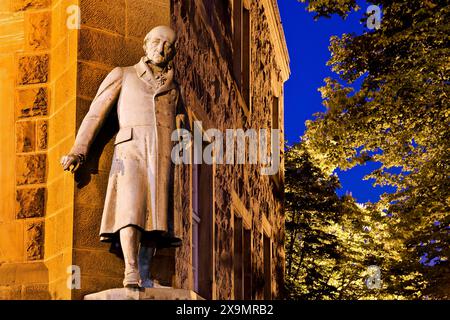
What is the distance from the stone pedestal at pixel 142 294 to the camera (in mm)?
7734

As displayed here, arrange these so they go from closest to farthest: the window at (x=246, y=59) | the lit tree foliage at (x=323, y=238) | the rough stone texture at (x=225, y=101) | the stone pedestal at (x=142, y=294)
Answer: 1. the stone pedestal at (x=142, y=294)
2. the rough stone texture at (x=225, y=101)
3. the window at (x=246, y=59)
4. the lit tree foliage at (x=323, y=238)

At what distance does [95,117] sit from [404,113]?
12117 mm

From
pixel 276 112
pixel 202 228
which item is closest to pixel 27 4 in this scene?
pixel 202 228

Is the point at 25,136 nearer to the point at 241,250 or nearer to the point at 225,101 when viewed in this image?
the point at 225,101

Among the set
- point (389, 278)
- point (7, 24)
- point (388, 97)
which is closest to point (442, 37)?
point (388, 97)

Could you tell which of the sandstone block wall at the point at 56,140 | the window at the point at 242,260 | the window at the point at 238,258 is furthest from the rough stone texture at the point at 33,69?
the window at the point at 238,258

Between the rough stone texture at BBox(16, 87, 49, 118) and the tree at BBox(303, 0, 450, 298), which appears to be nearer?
the rough stone texture at BBox(16, 87, 49, 118)

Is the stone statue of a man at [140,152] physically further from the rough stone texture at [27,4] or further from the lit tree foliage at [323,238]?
the lit tree foliage at [323,238]

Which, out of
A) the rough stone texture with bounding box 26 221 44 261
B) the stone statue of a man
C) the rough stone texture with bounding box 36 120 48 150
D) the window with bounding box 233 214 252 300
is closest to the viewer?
the stone statue of a man

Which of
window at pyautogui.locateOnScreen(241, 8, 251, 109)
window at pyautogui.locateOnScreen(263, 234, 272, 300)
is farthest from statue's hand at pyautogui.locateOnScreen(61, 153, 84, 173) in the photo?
window at pyautogui.locateOnScreen(263, 234, 272, 300)

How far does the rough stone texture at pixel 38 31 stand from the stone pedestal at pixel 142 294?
8.15 feet

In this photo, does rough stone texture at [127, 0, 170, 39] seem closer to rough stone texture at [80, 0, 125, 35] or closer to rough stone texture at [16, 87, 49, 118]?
rough stone texture at [80, 0, 125, 35]

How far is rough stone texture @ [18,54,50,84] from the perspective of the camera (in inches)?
360

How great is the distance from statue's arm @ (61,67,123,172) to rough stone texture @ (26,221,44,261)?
0.98 m
